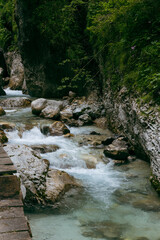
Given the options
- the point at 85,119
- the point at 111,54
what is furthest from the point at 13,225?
the point at 85,119

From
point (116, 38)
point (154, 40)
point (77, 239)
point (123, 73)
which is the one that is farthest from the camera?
point (116, 38)

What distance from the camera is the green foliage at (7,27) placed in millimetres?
20394

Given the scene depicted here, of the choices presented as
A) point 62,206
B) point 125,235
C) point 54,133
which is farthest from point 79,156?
point 125,235

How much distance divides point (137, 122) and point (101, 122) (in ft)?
12.6

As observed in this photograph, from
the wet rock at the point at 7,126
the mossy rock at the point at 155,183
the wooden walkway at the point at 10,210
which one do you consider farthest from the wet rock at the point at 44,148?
the wooden walkway at the point at 10,210

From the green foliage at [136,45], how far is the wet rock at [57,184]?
272 cm

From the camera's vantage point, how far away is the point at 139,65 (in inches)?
266

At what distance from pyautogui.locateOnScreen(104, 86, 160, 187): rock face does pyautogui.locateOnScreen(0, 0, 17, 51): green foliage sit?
13.7 m

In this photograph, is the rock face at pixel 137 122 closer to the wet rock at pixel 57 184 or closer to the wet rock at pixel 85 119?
the wet rock at pixel 85 119

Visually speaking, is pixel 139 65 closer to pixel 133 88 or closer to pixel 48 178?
pixel 133 88

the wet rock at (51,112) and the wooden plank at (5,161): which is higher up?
the wooden plank at (5,161)

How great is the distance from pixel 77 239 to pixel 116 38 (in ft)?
22.7

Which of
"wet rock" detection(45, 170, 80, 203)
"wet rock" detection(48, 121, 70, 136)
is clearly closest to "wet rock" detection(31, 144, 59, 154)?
"wet rock" detection(48, 121, 70, 136)

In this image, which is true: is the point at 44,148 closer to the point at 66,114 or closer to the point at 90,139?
the point at 90,139
